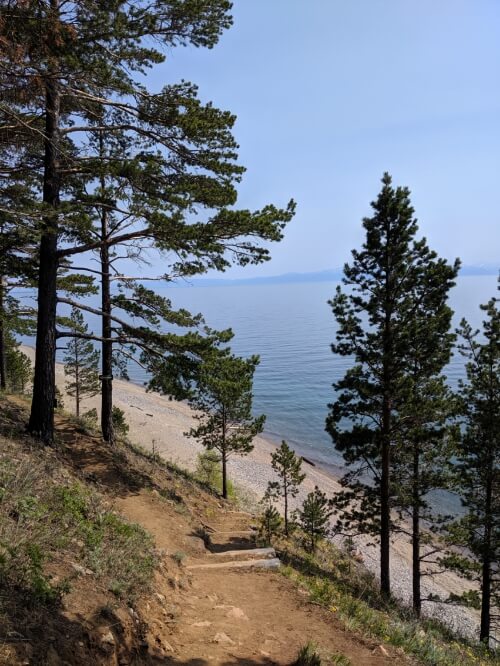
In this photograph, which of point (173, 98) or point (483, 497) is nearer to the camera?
point (173, 98)

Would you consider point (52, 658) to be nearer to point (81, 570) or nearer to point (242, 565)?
point (81, 570)

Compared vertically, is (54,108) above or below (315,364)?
above

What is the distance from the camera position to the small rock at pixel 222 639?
16.5 feet

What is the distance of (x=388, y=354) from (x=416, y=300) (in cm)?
222

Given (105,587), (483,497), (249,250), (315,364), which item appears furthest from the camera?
(315,364)

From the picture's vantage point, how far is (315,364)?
242 ft

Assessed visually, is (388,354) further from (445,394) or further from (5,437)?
(5,437)

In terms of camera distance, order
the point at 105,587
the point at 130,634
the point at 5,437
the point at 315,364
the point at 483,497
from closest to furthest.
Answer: the point at 130,634, the point at 105,587, the point at 5,437, the point at 483,497, the point at 315,364

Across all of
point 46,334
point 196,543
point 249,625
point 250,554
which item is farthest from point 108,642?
point 46,334

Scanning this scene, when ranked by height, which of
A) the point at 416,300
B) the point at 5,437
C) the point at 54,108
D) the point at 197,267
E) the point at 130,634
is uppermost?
the point at 54,108

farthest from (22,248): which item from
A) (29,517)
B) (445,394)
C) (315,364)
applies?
(315,364)

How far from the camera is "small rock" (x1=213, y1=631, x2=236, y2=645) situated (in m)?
5.02

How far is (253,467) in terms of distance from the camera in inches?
1528

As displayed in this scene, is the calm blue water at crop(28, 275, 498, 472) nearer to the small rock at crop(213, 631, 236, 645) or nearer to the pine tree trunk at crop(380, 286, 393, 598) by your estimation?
the pine tree trunk at crop(380, 286, 393, 598)
